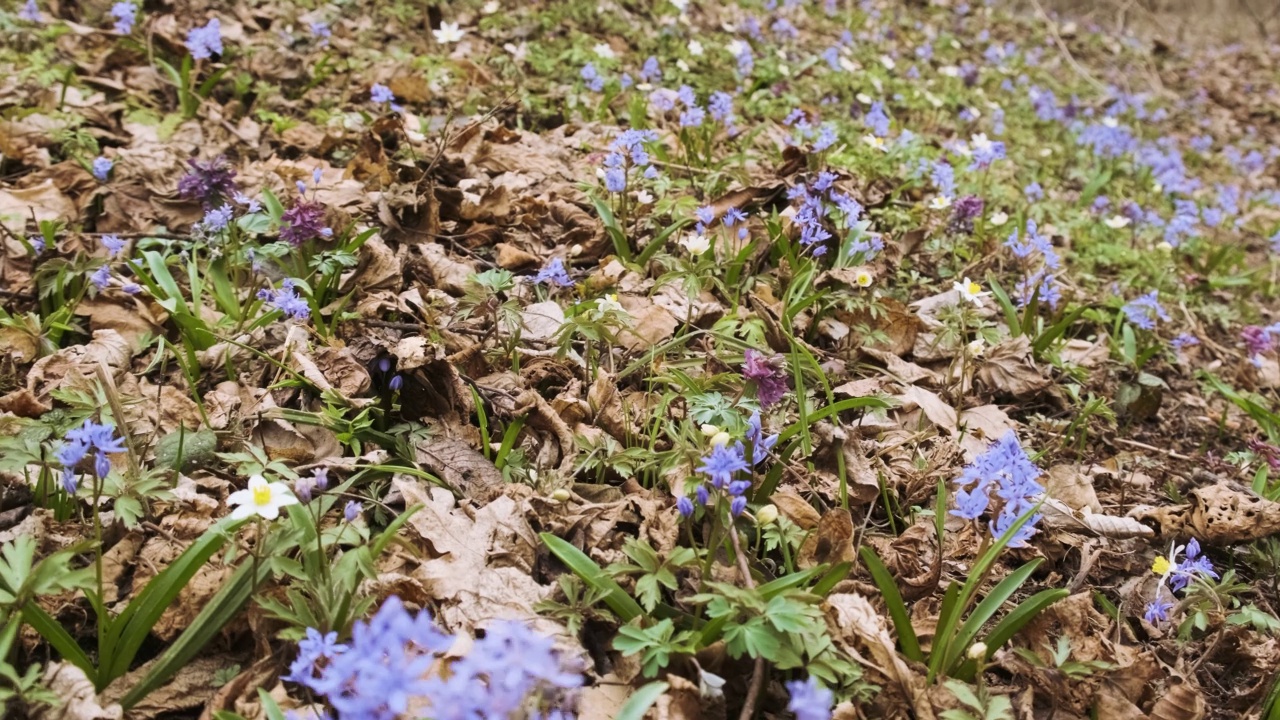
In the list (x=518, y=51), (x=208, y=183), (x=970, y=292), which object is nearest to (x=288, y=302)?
(x=208, y=183)

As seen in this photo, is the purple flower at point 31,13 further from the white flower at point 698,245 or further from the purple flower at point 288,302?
the white flower at point 698,245

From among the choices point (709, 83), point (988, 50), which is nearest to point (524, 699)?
point (709, 83)

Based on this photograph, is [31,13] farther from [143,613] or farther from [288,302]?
[143,613]

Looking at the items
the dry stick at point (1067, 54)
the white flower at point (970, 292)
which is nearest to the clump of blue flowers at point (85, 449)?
the white flower at point (970, 292)

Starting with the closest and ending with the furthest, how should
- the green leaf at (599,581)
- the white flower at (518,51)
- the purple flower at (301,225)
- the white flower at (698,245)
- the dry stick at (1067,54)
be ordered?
the green leaf at (599,581)
the purple flower at (301,225)
the white flower at (698,245)
the white flower at (518,51)
the dry stick at (1067,54)

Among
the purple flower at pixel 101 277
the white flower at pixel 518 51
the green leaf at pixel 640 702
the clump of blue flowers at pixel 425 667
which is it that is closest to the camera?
the clump of blue flowers at pixel 425 667

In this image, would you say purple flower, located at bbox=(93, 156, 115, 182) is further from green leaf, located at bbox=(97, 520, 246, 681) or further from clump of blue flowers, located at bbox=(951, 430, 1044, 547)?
clump of blue flowers, located at bbox=(951, 430, 1044, 547)

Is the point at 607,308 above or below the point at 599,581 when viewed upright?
above
